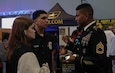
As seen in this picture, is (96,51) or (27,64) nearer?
(27,64)

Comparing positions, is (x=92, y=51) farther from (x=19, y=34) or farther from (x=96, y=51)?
(x=19, y=34)

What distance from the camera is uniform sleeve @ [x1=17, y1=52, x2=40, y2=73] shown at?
73.8 inches

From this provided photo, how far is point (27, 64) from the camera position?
6.14 ft

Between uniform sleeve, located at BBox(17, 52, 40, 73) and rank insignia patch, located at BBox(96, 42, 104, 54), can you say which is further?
rank insignia patch, located at BBox(96, 42, 104, 54)

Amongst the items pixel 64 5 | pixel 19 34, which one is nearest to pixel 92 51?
pixel 19 34

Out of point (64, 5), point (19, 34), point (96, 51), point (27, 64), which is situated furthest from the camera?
point (64, 5)

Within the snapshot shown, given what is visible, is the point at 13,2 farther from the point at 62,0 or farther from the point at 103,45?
the point at 103,45

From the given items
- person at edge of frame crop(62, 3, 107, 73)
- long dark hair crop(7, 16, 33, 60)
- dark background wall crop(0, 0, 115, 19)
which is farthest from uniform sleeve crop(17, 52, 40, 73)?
dark background wall crop(0, 0, 115, 19)

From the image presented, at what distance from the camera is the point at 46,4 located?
8.59m

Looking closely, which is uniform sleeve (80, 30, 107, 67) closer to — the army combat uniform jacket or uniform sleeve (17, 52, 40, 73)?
the army combat uniform jacket

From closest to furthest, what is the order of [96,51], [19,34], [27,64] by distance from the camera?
1. [27,64]
2. [19,34]
3. [96,51]

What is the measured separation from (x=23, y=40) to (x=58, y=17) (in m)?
4.20

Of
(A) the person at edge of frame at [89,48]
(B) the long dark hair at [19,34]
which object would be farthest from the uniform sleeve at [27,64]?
(A) the person at edge of frame at [89,48]

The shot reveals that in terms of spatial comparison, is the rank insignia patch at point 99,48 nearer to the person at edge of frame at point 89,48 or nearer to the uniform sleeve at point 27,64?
the person at edge of frame at point 89,48
